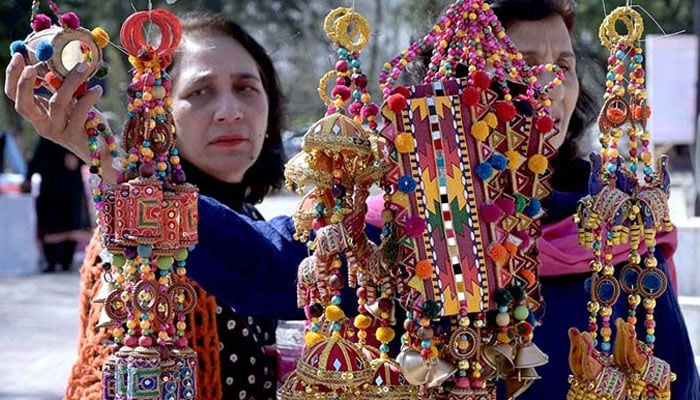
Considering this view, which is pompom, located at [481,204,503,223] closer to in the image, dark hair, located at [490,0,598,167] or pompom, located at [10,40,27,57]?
dark hair, located at [490,0,598,167]

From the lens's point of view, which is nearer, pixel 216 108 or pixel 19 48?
pixel 19 48

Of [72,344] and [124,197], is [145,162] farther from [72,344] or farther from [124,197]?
[72,344]

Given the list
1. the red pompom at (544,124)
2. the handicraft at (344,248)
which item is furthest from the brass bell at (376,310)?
the red pompom at (544,124)

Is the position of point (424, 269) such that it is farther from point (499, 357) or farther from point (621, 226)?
point (621, 226)

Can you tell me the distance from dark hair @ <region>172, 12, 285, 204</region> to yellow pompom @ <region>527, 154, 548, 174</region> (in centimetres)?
93

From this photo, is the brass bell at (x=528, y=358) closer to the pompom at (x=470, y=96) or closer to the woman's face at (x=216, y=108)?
the pompom at (x=470, y=96)

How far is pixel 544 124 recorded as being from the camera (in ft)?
4.46

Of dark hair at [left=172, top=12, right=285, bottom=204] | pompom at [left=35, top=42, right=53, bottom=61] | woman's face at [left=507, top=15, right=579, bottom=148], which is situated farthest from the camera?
dark hair at [left=172, top=12, right=285, bottom=204]

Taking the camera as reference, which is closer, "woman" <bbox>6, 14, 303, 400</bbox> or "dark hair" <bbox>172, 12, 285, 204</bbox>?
"woman" <bbox>6, 14, 303, 400</bbox>

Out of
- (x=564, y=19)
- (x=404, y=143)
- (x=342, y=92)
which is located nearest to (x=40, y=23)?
(x=342, y=92)

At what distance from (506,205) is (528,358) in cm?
22

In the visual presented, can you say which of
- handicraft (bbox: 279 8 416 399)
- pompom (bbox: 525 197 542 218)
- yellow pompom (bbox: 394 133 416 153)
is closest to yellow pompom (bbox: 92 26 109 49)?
handicraft (bbox: 279 8 416 399)

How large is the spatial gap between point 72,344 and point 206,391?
411cm

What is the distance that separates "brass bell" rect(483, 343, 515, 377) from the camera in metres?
1.35
